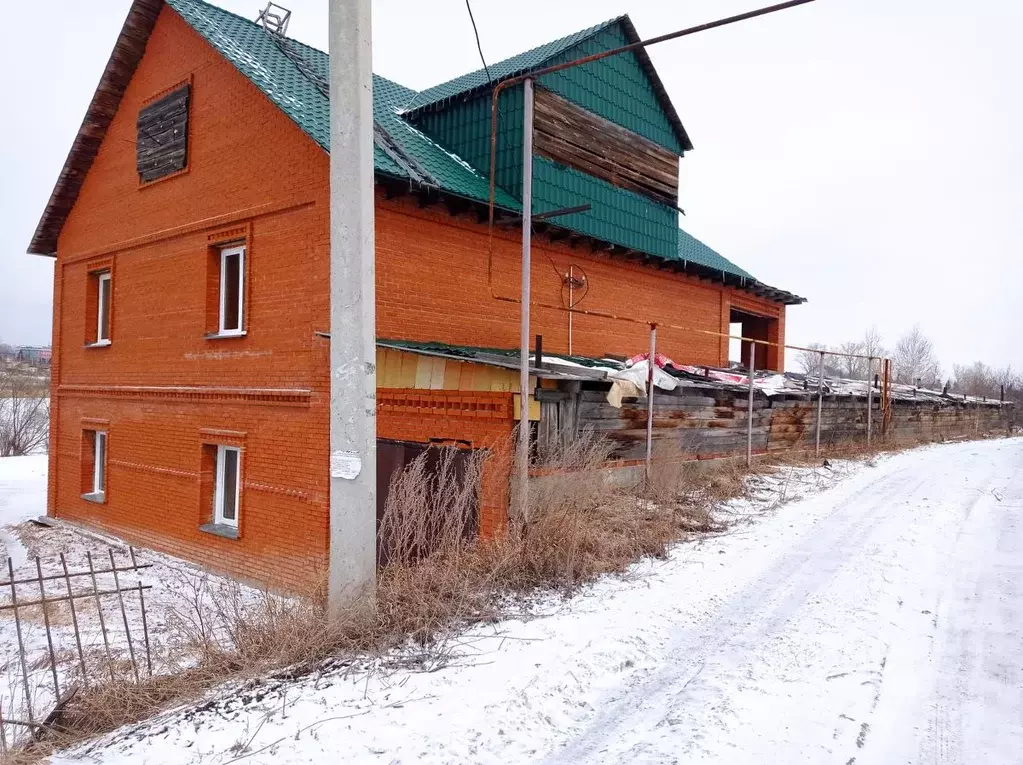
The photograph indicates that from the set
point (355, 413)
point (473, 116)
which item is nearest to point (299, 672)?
point (355, 413)

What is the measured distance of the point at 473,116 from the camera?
476 inches

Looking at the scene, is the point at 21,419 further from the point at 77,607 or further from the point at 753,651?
the point at 753,651

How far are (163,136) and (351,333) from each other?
377 inches

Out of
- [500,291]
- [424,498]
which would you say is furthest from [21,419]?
[424,498]

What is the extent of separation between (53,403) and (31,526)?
8.38 ft

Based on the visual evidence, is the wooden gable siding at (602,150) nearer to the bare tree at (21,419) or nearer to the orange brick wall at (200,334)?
the orange brick wall at (200,334)

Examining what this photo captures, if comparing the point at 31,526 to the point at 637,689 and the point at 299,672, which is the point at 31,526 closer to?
the point at 299,672

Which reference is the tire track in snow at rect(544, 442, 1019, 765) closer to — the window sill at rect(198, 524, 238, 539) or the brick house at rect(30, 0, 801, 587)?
the brick house at rect(30, 0, 801, 587)

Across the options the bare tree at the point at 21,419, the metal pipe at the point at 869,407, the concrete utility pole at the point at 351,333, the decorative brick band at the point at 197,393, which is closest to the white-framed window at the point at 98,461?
the decorative brick band at the point at 197,393

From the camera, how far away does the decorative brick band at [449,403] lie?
23.6ft

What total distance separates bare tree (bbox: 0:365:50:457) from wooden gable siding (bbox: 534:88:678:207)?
31.1 metres

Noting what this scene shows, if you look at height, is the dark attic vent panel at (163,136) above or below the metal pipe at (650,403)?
above

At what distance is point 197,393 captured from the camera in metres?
11.1

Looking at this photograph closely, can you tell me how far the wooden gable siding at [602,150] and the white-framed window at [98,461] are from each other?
10.3 metres
